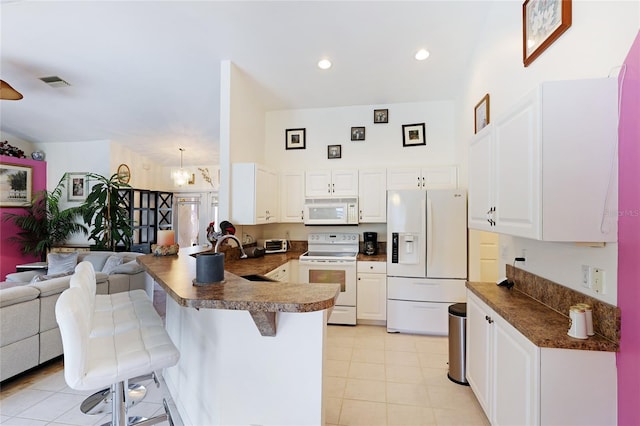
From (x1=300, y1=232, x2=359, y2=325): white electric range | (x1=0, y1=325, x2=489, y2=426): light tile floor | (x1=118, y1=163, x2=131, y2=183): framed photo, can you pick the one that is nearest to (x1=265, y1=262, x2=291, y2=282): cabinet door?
(x1=300, y1=232, x2=359, y2=325): white electric range

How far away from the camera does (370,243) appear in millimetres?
4254

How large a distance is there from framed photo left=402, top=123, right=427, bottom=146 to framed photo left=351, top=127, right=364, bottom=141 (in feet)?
2.01

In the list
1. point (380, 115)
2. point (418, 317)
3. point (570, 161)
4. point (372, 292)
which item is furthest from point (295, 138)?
point (570, 161)

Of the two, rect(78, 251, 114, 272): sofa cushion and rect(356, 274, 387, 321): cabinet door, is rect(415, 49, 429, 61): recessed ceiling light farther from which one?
rect(78, 251, 114, 272): sofa cushion

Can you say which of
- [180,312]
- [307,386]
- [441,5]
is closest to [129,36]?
[180,312]

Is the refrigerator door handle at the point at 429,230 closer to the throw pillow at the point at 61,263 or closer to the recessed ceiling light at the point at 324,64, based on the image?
the recessed ceiling light at the point at 324,64

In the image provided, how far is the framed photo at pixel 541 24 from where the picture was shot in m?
1.73

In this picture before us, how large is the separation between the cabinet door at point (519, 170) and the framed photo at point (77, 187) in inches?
283

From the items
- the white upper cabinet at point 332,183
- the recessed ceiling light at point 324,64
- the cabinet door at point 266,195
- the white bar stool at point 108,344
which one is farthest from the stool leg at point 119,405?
the recessed ceiling light at point 324,64

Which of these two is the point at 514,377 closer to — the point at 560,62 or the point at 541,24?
the point at 560,62

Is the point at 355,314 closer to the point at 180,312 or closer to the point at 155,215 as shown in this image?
the point at 180,312

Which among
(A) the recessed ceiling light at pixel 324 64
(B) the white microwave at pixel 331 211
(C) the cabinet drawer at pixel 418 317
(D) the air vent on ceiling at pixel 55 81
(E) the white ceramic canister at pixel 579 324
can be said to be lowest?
(C) the cabinet drawer at pixel 418 317

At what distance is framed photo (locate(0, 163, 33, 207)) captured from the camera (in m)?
5.61

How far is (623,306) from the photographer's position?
1291mm
